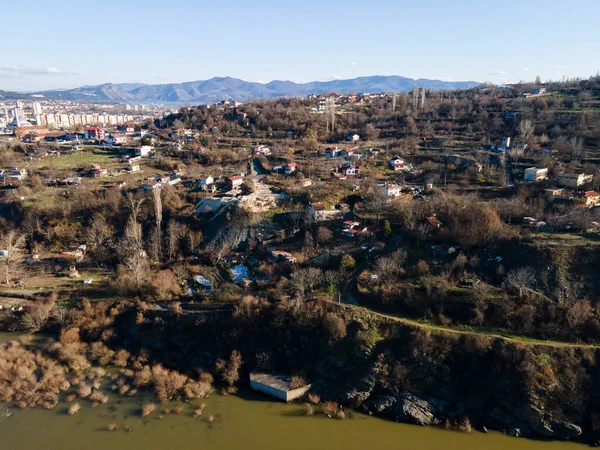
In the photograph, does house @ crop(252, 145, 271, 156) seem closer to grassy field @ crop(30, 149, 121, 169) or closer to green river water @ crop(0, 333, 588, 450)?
grassy field @ crop(30, 149, 121, 169)

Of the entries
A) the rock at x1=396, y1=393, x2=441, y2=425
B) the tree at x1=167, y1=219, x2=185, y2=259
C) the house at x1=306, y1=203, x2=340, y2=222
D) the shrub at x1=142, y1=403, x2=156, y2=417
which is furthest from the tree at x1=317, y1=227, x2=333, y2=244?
the shrub at x1=142, y1=403, x2=156, y2=417

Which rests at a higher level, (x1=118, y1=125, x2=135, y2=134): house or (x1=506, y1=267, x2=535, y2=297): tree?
(x1=118, y1=125, x2=135, y2=134): house

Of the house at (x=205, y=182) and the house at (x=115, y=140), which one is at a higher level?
the house at (x=115, y=140)

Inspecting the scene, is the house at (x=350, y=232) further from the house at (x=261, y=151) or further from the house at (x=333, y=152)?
the house at (x=261, y=151)

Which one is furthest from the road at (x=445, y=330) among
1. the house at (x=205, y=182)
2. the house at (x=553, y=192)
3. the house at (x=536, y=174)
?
the house at (x=205, y=182)

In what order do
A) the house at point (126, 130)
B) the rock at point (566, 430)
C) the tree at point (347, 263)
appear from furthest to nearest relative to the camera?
the house at point (126, 130)
the tree at point (347, 263)
the rock at point (566, 430)

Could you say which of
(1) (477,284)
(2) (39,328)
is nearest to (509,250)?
(1) (477,284)
